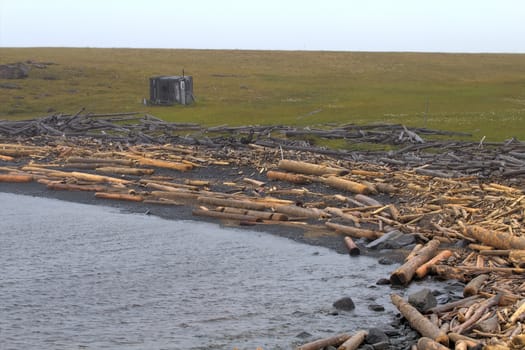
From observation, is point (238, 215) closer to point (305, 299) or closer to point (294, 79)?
point (305, 299)

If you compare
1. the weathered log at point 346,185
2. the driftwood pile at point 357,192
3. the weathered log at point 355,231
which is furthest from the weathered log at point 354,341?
the weathered log at point 346,185

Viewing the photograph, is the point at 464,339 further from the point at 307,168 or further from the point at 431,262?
the point at 307,168

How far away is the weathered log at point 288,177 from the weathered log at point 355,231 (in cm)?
608

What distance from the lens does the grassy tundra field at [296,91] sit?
52.8 metres

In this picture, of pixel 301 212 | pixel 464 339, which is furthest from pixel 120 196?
pixel 464 339

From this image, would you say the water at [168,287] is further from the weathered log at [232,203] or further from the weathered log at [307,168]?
the weathered log at [307,168]

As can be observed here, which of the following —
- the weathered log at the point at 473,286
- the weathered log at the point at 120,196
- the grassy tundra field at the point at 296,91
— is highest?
the grassy tundra field at the point at 296,91

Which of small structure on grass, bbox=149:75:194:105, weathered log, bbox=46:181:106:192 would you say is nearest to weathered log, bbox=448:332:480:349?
weathered log, bbox=46:181:106:192

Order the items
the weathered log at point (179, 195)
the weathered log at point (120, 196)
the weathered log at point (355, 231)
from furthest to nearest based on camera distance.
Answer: the weathered log at point (120, 196) → the weathered log at point (179, 195) → the weathered log at point (355, 231)

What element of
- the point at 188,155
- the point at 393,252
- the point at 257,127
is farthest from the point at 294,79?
the point at 393,252

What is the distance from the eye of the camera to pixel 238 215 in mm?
27734

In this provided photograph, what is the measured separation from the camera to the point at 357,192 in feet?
96.7

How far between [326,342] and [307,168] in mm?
17464

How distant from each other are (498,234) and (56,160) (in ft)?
77.8
